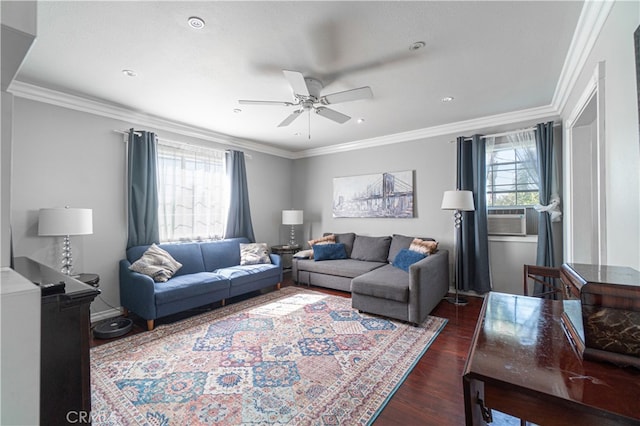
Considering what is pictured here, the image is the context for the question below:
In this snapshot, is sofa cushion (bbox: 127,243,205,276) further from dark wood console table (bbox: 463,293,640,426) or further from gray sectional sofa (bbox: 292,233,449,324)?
dark wood console table (bbox: 463,293,640,426)

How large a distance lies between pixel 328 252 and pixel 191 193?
2.40 meters

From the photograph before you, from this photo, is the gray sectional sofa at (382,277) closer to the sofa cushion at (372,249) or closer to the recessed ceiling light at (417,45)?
the sofa cushion at (372,249)

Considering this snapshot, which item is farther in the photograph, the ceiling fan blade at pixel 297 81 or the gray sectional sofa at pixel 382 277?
the gray sectional sofa at pixel 382 277

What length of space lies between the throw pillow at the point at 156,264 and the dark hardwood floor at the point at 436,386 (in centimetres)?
55

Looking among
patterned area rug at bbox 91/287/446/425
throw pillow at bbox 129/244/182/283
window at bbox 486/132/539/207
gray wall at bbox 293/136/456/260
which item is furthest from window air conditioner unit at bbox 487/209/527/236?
throw pillow at bbox 129/244/182/283

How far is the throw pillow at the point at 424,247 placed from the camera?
3.85 m

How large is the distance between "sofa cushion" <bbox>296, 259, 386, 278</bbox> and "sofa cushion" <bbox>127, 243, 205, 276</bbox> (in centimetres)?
162

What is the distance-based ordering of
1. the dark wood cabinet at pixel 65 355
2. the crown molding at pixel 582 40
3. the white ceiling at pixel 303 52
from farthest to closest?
the white ceiling at pixel 303 52
the crown molding at pixel 582 40
the dark wood cabinet at pixel 65 355

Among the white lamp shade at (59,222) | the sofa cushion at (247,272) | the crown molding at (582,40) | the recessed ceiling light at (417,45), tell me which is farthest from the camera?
the sofa cushion at (247,272)

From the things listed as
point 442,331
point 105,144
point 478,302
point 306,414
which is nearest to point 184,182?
point 105,144

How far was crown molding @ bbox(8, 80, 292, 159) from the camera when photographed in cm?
283

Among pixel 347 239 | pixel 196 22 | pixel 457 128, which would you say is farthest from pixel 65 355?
pixel 457 128

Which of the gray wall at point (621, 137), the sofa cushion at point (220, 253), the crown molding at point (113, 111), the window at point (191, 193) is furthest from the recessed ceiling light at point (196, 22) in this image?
the sofa cushion at point (220, 253)

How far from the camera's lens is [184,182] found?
4.24 meters
